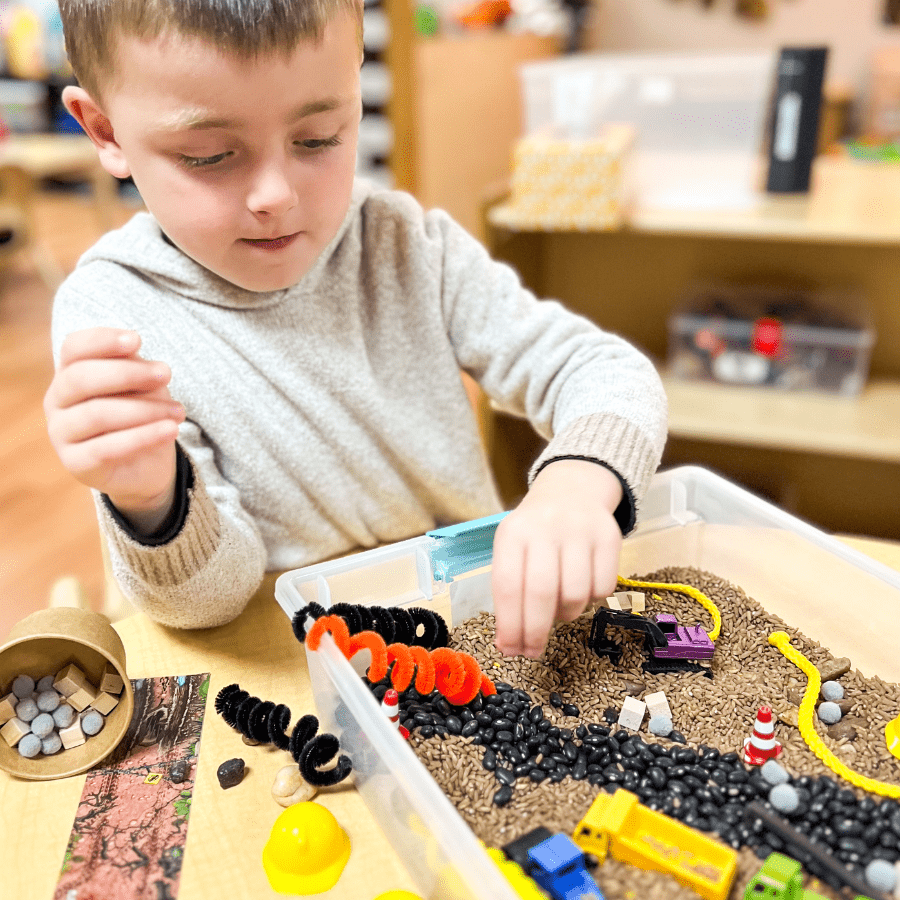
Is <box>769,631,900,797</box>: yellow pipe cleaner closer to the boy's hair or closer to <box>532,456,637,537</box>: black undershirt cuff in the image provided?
<box>532,456,637,537</box>: black undershirt cuff

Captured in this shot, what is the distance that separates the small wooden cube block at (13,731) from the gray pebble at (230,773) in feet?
0.44

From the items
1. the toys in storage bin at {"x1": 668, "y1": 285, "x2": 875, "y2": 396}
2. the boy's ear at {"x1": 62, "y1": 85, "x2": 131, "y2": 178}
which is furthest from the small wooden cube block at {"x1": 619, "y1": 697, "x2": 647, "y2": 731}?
the toys in storage bin at {"x1": 668, "y1": 285, "x2": 875, "y2": 396}

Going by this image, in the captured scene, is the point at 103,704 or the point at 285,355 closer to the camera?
the point at 103,704

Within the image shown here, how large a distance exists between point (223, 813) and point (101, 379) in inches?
11.1

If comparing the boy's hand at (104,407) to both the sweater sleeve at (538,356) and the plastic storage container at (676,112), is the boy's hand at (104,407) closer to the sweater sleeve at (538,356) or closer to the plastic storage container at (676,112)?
the sweater sleeve at (538,356)

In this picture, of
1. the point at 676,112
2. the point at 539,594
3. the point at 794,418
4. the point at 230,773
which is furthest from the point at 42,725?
the point at 676,112

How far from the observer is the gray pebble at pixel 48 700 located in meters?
0.59

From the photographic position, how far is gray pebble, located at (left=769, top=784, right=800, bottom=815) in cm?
53

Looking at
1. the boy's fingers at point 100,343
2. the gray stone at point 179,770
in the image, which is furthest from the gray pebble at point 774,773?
the boy's fingers at point 100,343

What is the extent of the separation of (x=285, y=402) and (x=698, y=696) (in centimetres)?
48

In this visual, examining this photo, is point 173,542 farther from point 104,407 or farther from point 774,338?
point 774,338

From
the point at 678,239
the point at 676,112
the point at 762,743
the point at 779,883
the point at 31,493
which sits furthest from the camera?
the point at 31,493

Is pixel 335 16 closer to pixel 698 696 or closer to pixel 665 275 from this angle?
pixel 698 696

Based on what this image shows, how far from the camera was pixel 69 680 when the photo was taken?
60 centimetres
